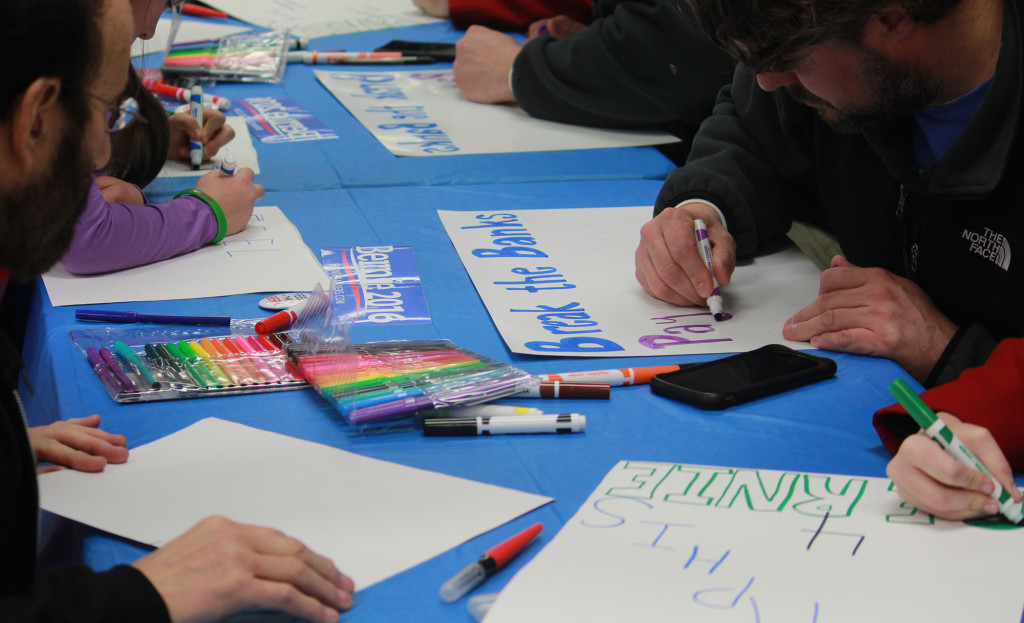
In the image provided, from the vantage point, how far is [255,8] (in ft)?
9.30

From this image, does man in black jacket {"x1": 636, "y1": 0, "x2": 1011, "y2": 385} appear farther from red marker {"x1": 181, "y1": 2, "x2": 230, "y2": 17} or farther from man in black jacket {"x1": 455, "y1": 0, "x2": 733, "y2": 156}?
red marker {"x1": 181, "y1": 2, "x2": 230, "y2": 17}

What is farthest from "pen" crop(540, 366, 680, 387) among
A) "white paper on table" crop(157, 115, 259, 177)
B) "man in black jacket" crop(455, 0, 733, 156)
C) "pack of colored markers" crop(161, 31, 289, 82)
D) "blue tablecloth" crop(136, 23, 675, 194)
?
"pack of colored markers" crop(161, 31, 289, 82)

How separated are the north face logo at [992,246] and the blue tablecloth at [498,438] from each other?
0.56 ft

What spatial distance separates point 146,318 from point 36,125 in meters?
0.39

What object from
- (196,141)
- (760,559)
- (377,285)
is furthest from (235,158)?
(760,559)

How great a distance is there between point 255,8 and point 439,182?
5.05 feet

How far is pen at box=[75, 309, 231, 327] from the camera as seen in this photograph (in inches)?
42.3

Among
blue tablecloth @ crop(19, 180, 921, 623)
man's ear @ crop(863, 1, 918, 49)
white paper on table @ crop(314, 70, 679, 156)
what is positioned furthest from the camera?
white paper on table @ crop(314, 70, 679, 156)

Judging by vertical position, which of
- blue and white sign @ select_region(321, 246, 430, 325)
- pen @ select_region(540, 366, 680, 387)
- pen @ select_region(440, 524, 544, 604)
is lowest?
blue and white sign @ select_region(321, 246, 430, 325)

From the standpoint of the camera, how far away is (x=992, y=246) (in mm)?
1073

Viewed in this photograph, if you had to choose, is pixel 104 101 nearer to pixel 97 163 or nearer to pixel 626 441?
pixel 97 163

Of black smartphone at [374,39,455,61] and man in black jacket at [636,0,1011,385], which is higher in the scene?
man in black jacket at [636,0,1011,385]

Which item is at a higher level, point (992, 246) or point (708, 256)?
point (992, 246)

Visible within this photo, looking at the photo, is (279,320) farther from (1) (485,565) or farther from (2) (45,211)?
(1) (485,565)
